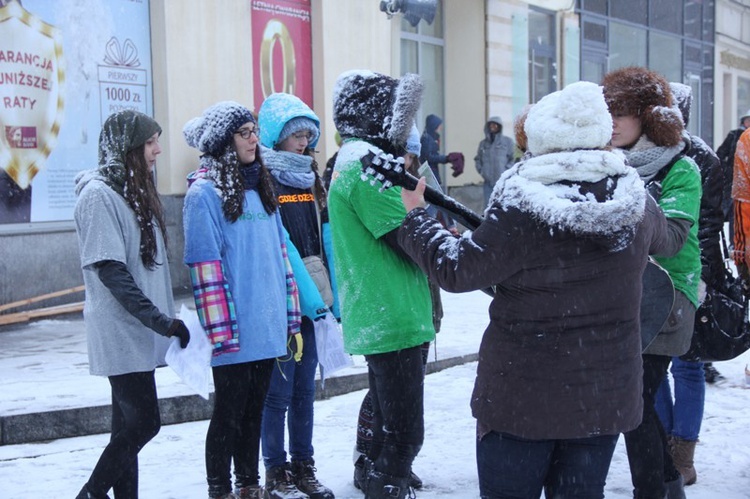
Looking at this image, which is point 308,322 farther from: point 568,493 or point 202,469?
point 568,493

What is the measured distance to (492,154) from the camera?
14.5m

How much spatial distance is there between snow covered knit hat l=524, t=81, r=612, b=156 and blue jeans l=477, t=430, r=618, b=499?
0.87 meters

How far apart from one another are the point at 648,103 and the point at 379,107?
43.2 inches

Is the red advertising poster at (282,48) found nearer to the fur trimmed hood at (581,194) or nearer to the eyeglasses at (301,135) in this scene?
the eyeglasses at (301,135)

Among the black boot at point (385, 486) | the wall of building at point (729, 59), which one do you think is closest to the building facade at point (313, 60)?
the wall of building at point (729, 59)

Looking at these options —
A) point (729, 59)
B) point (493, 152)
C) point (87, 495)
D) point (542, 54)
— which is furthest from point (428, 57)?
point (729, 59)

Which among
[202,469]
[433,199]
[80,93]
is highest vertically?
[80,93]

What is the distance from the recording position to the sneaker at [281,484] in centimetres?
433

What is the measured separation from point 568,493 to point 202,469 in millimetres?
2594

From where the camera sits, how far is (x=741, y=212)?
195 inches

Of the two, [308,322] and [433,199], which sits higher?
[433,199]

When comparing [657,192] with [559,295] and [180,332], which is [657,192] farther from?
[180,332]

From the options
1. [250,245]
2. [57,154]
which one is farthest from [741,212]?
[57,154]

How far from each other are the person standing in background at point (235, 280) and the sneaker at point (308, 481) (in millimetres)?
316
